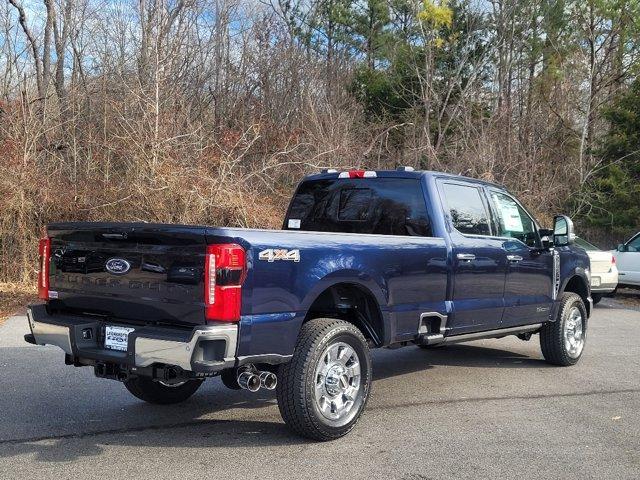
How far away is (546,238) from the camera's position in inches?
301

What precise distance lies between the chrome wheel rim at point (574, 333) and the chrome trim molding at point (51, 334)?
5.46 meters

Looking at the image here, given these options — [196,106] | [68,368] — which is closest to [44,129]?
[196,106]

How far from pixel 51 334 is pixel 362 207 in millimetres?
3064

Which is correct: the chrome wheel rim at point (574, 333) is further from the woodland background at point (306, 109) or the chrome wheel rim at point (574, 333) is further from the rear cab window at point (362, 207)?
the woodland background at point (306, 109)

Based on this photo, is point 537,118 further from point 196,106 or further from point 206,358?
point 206,358

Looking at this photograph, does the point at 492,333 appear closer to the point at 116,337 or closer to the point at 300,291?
the point at 300,291

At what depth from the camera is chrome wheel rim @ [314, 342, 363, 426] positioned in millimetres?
5008

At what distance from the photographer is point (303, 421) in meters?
4.84

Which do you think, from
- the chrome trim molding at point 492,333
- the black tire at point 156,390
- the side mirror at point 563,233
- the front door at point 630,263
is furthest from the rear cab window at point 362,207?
the front door at point 630,263

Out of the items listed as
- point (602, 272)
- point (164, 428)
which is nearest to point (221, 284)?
point (164, 428)

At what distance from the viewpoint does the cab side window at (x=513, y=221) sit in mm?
7260

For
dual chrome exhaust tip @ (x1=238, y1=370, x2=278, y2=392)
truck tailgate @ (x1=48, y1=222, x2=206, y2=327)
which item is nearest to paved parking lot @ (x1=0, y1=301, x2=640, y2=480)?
dual chrome exhaust tip @ (x1=238, y1=370, x2=278, y2=392)

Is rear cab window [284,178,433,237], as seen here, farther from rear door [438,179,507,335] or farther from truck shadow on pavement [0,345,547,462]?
truck shadow on pavement [0,345,547,462]

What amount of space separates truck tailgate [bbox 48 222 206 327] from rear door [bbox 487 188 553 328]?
3.63 metres
